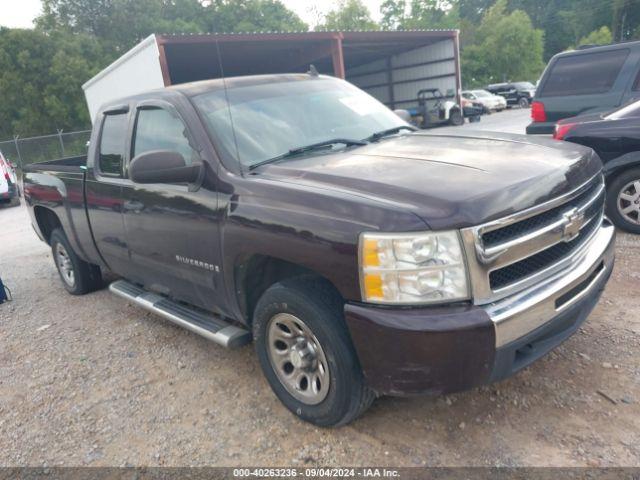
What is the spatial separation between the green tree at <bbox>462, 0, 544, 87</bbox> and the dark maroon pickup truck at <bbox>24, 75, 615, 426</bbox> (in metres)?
49.9

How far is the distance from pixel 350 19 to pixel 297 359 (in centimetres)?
6210

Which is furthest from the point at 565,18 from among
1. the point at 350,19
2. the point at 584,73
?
the point at 584,73

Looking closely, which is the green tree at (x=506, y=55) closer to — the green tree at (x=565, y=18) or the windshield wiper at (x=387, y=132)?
the green tree at (x=565, y=18)

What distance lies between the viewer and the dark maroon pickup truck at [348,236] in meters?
2.33

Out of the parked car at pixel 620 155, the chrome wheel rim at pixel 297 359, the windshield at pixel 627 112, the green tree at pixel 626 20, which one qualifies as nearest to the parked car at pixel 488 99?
the green tree at pixel 626 20

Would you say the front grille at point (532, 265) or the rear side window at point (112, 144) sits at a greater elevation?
the rear side window at point (112, 144)

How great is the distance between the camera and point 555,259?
2.68 metres

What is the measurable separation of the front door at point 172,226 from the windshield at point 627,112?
14.3ft

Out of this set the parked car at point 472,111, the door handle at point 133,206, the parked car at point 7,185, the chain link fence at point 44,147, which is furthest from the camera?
the parked car at point 472,111

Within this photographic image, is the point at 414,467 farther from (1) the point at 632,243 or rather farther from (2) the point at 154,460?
(1) the point at 632,243

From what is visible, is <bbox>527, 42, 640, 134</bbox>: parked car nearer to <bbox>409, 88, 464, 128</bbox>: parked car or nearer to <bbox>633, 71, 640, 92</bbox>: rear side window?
<bbox>633, 71, 640, 92</bbox>: rear side window

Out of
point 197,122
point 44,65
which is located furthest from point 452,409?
point 44,65

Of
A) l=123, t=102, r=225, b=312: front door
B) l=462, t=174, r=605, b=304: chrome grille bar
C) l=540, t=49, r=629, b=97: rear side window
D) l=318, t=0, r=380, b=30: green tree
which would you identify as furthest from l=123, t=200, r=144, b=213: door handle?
l=318, t=0, r=380, b=30: green tree

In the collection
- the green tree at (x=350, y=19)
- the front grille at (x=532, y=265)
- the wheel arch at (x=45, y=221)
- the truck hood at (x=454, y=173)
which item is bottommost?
the wheel arch at (x=45, y=221)
